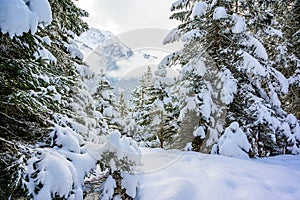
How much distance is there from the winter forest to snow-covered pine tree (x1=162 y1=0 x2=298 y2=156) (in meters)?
0.04

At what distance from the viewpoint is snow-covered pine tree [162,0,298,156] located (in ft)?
24.2

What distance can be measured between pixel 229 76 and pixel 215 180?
4762 millimetres

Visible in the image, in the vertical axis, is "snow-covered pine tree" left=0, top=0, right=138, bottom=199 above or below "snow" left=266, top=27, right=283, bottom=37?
below

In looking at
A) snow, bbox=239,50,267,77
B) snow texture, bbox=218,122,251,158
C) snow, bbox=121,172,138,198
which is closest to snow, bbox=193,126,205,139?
snow texture, bbox=218,122,251,158

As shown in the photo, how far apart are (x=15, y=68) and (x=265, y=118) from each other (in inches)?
265

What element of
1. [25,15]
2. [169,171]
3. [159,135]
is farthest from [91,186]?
[159,135]

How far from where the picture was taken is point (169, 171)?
390cm

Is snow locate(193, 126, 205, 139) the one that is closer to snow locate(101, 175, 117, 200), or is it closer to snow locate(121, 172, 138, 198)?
snow locate(121, 172, 138, 198)

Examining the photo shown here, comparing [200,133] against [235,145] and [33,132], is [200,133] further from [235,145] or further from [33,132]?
[33,132]

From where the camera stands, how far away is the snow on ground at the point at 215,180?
306cm

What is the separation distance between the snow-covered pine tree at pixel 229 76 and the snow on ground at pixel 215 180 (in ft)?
10.9

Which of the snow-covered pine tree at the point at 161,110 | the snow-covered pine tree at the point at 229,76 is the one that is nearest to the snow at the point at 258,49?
the snow-covered pine tree at the point at 229,76

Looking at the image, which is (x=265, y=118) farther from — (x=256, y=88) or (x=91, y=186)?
(x=91, y=186)

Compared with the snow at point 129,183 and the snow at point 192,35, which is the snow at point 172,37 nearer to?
the snow at point 192,35
